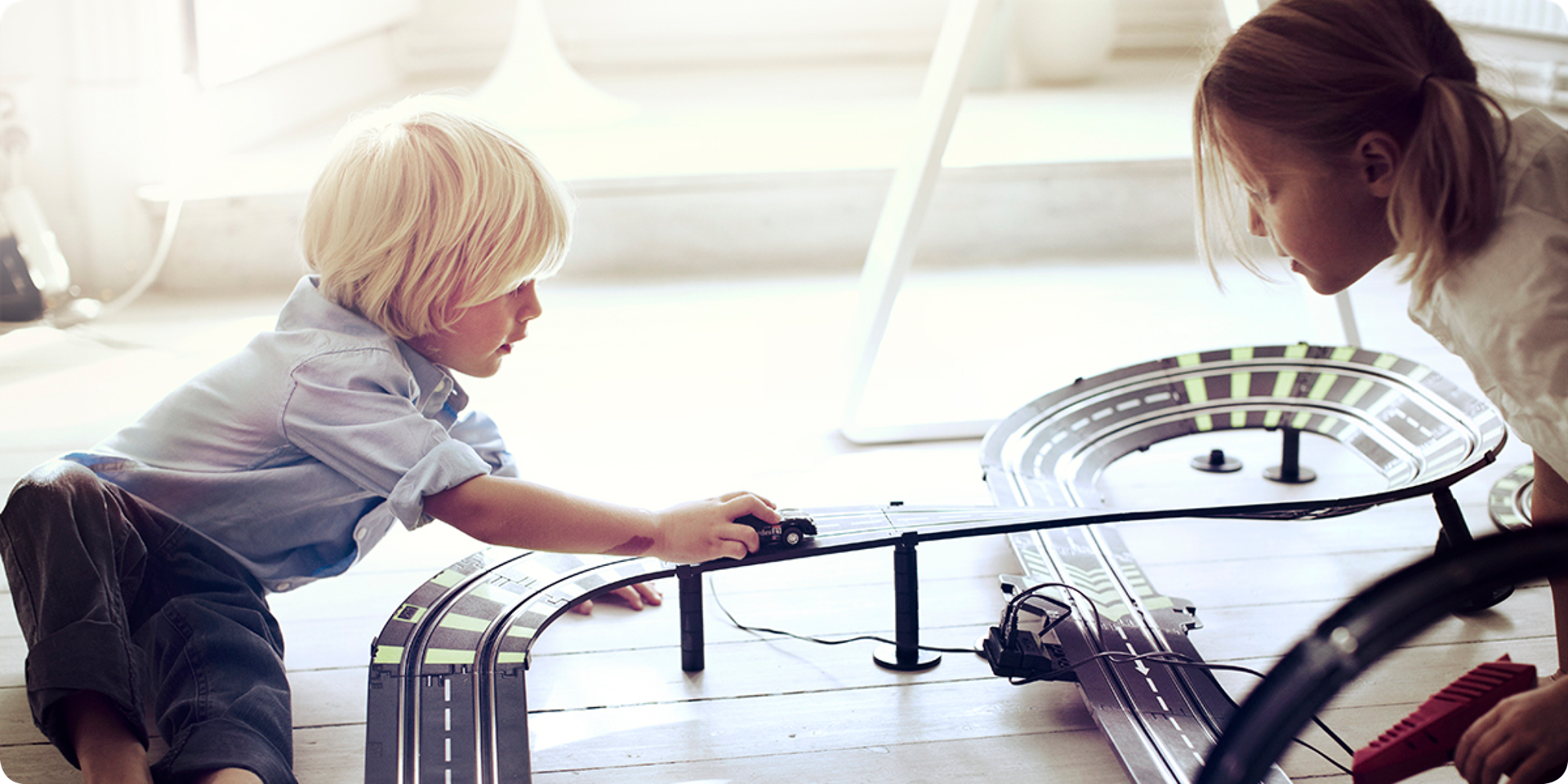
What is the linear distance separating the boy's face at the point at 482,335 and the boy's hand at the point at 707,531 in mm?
215

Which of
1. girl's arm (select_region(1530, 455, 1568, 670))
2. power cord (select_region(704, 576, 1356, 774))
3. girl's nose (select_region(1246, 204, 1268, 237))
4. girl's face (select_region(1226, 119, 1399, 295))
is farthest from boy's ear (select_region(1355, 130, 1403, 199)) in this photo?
power cord (select_region(704, 576, 1356, 774))

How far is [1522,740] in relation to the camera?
59 centimetres

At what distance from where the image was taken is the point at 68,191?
2.46 m

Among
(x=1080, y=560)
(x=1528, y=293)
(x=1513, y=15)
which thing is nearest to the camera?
(x=1528, y=293)

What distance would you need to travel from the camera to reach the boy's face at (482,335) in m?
Result: 1.10

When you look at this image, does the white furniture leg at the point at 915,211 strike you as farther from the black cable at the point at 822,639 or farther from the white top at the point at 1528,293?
the white top at the point at 1528,293

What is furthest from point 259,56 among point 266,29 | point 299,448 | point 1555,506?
point 1555,506

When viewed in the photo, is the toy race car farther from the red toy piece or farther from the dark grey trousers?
the red toy piece

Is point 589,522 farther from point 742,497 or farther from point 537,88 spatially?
point 537,88

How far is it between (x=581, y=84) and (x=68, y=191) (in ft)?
4.28

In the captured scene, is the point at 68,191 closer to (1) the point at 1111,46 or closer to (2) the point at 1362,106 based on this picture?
(2) the point at 1362,106

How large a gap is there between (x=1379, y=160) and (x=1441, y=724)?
430mm

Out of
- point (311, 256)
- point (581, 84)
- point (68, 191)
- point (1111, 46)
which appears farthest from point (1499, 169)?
point (1111, 46)

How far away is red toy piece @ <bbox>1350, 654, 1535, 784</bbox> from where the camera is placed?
0.67 m
